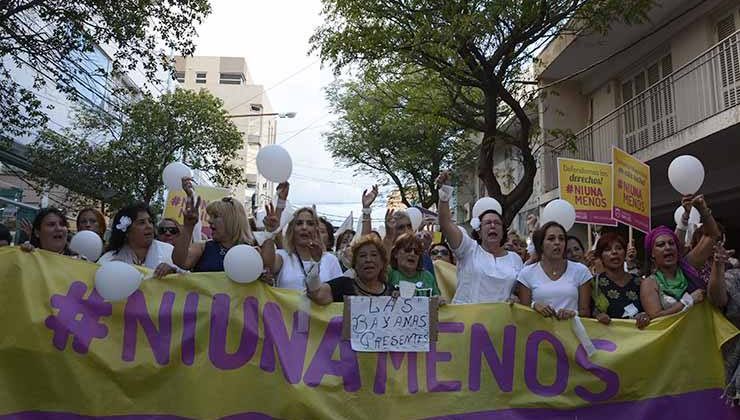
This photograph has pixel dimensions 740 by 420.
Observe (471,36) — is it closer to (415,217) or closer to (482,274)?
(415,217)

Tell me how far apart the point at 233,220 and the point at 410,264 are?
49.2 inches

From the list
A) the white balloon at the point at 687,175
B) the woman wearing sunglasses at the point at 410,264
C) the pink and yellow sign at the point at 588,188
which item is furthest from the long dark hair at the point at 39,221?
the pink and yellow sign at the point at 588,188

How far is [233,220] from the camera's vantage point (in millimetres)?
4227

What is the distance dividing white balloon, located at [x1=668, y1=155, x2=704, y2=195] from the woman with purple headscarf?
52 centimetres

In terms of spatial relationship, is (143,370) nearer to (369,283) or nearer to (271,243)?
(271,243)

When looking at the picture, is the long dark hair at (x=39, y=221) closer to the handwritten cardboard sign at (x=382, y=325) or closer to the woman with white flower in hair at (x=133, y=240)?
the woman with white flower in hair at (x=133, y=240)

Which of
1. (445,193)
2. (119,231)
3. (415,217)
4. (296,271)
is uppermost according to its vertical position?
(415,217)

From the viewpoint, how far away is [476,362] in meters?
4.00

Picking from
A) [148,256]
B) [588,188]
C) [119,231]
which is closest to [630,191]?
[588,188]

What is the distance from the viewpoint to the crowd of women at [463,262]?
4055 millimetres

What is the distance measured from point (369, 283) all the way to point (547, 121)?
1419 cm

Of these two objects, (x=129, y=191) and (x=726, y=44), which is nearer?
(x=726, y=44)

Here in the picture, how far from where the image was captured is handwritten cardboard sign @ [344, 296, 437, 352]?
389 cm

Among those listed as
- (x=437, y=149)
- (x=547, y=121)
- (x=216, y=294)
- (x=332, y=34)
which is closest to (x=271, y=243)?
(x=216, y=294)
